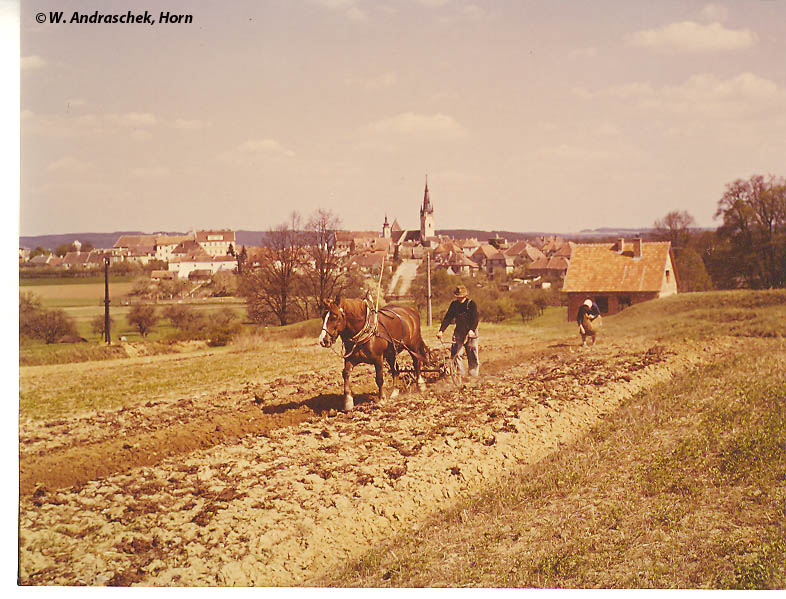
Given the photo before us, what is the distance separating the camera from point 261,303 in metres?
6.69

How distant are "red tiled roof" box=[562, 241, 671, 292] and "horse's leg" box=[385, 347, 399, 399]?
6.64ft

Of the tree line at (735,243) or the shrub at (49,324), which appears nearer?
the shrub at (49,324)

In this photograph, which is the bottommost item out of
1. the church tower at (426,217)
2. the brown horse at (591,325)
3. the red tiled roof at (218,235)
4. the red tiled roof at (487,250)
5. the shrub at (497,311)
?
the brown horse at (591,325)

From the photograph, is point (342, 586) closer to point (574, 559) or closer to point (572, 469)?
point (574, 559)

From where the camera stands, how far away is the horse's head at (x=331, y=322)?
5.82 meters

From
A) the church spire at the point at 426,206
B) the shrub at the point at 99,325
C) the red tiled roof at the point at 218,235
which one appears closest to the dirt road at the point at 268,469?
the shrub at the point at 99,325

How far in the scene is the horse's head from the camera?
5.82 m

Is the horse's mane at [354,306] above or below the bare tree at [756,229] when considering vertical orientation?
below

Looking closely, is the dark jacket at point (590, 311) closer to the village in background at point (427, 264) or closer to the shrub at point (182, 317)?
the village in background at point (427, 264)

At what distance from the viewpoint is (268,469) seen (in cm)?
532

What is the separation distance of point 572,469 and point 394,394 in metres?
1.94

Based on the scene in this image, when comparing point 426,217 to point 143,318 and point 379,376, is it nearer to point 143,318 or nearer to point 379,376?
point 379,376
